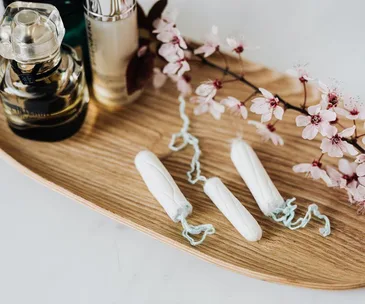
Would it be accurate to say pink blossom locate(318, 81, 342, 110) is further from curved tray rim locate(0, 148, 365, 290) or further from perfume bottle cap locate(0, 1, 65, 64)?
perfume bottle cap locate(0, 1, 65, 64)

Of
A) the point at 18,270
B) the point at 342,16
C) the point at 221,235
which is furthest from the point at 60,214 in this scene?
the point at 342,16

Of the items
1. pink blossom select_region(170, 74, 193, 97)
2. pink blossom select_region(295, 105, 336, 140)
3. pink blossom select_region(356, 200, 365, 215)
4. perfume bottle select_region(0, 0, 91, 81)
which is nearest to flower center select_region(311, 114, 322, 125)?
pink blossom select_region(295, 105, 336, 140)

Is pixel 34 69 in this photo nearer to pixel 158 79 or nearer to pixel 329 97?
pixel 158 79

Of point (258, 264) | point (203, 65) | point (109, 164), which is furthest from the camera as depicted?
point (203, 65)

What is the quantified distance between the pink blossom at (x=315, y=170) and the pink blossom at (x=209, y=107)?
0.40 ft

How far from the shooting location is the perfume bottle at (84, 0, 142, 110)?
811 millimetres

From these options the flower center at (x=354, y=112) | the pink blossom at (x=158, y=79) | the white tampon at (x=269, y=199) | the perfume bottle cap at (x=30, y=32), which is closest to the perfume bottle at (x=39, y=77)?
the perfume bottle cap at (x=30, y=32)

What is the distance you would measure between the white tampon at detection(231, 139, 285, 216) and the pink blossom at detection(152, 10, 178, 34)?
16cm

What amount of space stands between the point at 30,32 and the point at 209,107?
0.80 ft

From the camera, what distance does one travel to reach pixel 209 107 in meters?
0.88

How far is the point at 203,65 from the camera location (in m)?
0.95

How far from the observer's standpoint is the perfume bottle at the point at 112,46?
0.81 m

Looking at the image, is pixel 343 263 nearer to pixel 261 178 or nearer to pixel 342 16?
pixel 261 178

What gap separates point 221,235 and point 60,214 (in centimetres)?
19
